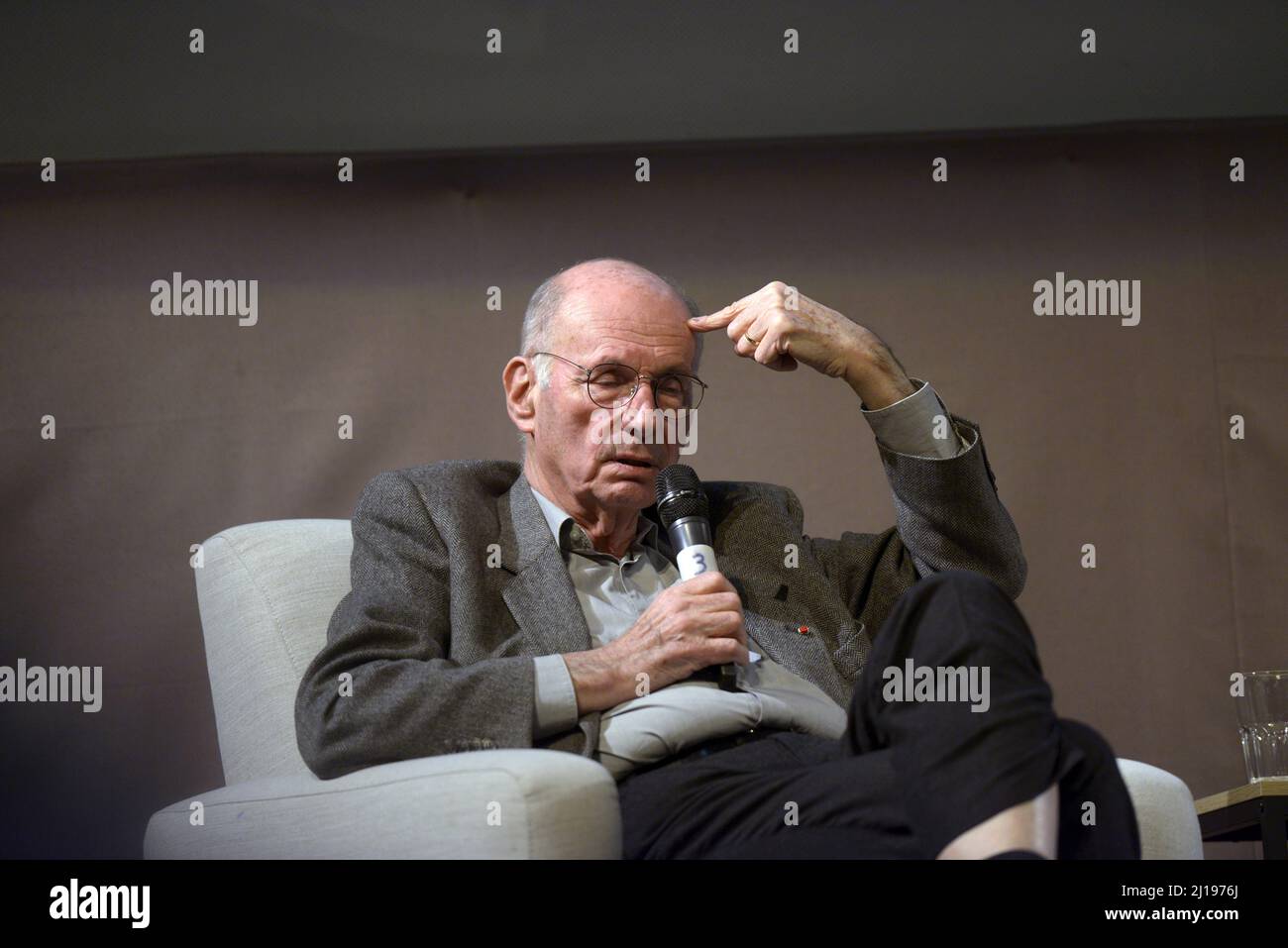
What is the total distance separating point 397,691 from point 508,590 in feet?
0.96

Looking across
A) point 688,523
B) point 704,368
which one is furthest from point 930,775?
point 704,368

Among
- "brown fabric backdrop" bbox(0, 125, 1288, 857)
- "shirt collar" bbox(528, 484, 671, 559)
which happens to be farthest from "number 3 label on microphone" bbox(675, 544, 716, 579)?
"brown fabric backdrop" bbox(0, 125, 1288, 857)

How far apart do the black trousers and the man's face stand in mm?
580

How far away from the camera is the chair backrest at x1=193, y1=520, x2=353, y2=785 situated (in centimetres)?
175

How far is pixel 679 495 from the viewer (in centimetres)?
174

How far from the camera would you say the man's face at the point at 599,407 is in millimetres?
1903

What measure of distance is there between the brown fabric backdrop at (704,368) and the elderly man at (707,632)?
3.93ft

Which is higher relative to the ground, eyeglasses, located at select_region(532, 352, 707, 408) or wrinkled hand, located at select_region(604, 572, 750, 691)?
eyeglasses, located at select_region(532, 352, 707, 408)

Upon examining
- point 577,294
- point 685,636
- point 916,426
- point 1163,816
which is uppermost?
point 577,294

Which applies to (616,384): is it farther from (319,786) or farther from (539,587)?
(319,786)

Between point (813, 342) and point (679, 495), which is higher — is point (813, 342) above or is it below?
above

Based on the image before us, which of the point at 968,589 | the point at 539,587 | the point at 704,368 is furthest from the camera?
the point at 704,368

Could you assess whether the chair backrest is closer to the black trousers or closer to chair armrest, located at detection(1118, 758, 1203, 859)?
the black trousers
